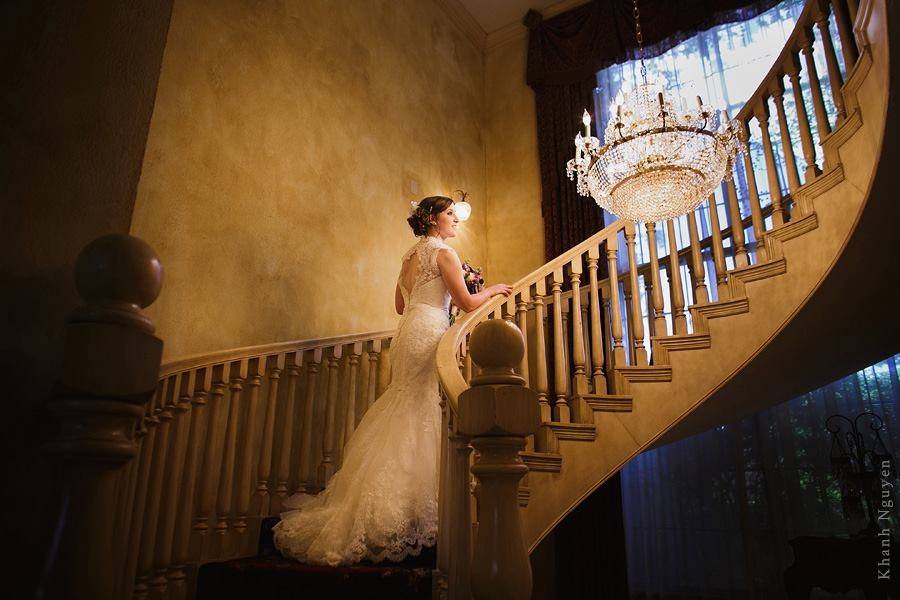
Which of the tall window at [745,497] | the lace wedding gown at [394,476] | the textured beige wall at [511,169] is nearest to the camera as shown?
the lace wedding gown at [394,476]

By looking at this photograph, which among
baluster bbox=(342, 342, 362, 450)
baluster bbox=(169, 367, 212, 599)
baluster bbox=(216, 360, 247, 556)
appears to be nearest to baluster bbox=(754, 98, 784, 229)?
baluster bbox=(342, 342, 362, 450)

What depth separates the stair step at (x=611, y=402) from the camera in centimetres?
286

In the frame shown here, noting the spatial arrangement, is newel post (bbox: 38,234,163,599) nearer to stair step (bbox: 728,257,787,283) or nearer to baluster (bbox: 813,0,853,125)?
stair step (bbox: 728,257,787,283)

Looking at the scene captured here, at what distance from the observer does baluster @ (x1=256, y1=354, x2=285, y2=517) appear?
287 centimetres

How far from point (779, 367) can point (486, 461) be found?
242 cm

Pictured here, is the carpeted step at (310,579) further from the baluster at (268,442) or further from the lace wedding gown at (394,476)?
the baluster at (268,442)

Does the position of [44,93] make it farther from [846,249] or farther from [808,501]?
[808,501]

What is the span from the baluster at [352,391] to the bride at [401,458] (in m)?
0.46

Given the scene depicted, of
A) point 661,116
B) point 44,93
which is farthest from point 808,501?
point 44,93

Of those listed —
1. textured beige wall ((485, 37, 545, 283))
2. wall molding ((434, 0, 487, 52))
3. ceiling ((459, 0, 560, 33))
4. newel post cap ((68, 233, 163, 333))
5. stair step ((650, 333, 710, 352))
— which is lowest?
newel post cap ((68, 233, 163, 333))

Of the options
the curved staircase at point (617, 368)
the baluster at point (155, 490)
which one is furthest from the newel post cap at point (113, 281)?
the baluster at point (155, 490)

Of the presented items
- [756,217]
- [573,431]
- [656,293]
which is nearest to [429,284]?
[573,431]

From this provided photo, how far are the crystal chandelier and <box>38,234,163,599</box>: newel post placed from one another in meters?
2.40

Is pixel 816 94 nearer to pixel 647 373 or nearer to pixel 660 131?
pixel 660 131
